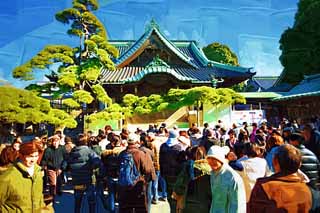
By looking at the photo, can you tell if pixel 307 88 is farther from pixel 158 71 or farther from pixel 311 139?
pixel 311 139

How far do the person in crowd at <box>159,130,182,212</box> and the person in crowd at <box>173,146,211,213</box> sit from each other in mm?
2143

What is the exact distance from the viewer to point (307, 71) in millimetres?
26250

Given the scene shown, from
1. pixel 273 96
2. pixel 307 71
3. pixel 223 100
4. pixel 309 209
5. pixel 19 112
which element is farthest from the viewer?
pixel 307 71

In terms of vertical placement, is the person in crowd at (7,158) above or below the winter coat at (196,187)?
above

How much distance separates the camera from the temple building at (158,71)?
67.6 feet

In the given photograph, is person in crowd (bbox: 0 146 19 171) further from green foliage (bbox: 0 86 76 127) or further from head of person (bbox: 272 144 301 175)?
green foliage (bbox: 0 86 76 127)

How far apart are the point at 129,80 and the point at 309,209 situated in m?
18.1

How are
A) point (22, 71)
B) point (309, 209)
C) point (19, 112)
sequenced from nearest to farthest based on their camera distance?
point (309, 209) < point (19, 112) < point (22, 71)

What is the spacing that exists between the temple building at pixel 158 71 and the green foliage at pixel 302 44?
6.21 m

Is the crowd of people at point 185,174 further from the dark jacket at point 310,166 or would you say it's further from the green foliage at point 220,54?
the green foliage at point 220,54

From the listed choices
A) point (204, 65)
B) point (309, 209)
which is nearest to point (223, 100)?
point (204, 65)

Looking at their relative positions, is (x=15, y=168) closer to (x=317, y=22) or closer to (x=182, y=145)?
(x=182, y=145)

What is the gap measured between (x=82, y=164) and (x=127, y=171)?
40.9 inches

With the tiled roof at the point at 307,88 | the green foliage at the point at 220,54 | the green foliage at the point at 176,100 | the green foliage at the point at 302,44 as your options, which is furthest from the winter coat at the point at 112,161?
the green foliage at the point at 220,54
